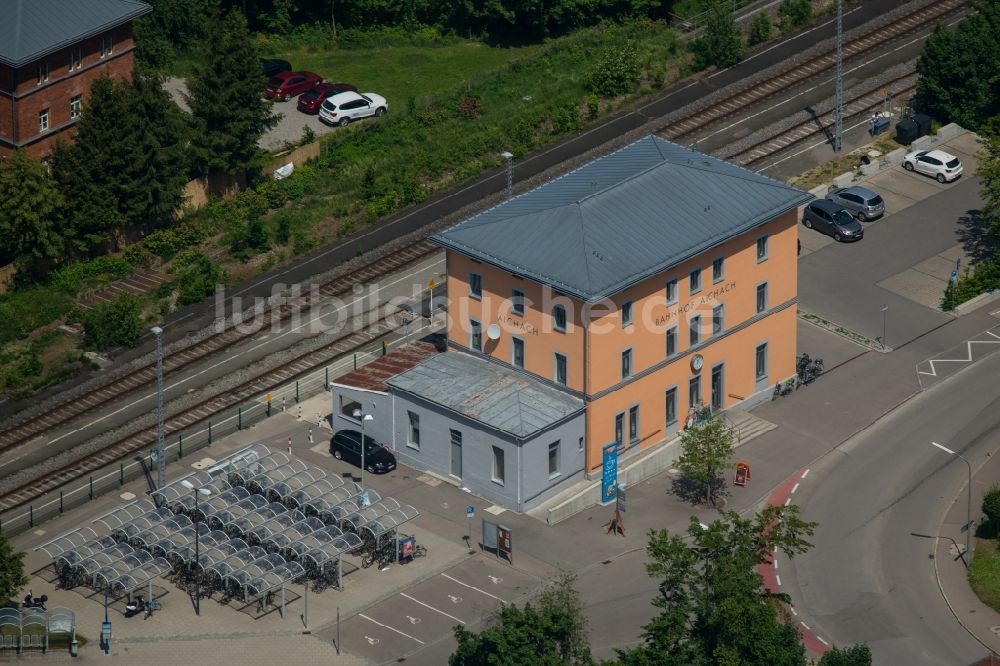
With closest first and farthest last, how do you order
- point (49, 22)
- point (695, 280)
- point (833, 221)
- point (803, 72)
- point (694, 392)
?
point (695, 280) → point (694, 392) → point (833, 221) → point (49, 22) → point (803, 72)

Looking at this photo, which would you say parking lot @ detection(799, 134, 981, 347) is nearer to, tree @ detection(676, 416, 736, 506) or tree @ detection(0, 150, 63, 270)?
tree @ detection(676, 416, 736, 506)

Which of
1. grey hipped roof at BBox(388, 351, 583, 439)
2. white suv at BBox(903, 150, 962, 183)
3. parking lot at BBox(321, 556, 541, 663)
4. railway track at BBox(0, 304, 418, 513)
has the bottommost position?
parking lot at BBox(321, 556, 541, 663)

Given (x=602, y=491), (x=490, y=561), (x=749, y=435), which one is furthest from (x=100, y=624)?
(x=749, y=435)

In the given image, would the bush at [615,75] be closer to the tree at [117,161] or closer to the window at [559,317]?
the tree at [117,161]

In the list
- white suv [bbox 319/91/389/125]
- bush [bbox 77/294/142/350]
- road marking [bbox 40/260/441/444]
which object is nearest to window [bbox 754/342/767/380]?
road marking [bbox 40/260/441/444]

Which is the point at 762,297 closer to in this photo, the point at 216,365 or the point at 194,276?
the point at 216,365

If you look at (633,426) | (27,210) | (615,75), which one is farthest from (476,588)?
(615,75)
